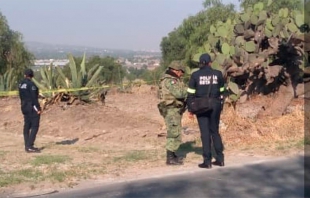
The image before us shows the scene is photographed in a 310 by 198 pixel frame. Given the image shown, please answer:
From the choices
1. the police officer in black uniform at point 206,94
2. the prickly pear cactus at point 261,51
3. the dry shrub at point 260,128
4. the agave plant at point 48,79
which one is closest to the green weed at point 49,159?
the police officer in black uniform at point 206,94

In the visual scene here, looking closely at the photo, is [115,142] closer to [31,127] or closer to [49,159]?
[31,127]

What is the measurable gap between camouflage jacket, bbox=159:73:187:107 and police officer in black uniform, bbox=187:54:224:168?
18 cm

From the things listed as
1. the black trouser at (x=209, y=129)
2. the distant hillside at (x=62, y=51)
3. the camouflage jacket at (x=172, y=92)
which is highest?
the camouflage jacket at (x=172, y=92)

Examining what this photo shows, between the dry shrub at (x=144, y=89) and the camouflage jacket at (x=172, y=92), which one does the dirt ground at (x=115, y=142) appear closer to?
the camouflage jacket at (x=172, y=92)

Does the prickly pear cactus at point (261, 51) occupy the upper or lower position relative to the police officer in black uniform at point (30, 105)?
upper

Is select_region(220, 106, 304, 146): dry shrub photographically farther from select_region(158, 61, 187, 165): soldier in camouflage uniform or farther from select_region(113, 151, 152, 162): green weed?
select_region(158, 61, 187, 165): soldier in camouflage uniform

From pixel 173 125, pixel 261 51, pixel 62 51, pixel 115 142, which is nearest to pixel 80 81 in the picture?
pixel 115 142

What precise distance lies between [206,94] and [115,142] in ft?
14.0

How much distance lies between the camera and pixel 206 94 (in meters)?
10.2

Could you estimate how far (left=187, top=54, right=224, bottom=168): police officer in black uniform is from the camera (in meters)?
10.2

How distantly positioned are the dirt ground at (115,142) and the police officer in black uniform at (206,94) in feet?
1.65

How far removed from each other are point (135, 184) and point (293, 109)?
6787 millimetres

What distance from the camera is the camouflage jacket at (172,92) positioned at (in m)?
10.4

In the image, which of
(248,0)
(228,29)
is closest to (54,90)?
(228,29)
